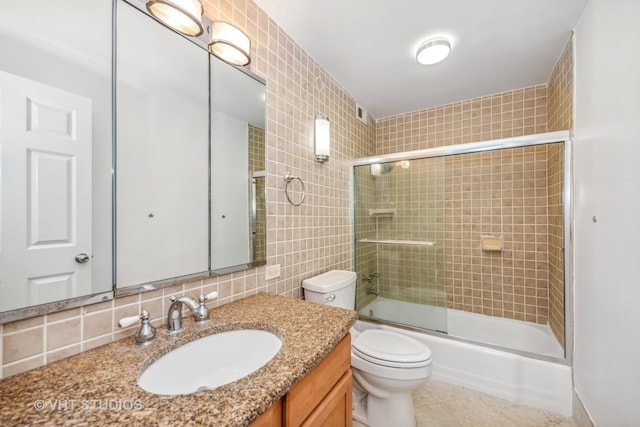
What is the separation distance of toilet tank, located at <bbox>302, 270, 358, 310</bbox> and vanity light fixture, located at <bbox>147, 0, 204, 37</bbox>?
4.72ft

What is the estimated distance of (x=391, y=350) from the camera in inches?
57.9

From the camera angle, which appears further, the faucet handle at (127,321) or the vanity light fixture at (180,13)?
the vanity light fixture at (180,13)

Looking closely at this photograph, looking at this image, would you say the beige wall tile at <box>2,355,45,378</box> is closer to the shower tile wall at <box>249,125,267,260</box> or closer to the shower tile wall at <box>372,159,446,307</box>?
the shower tile wall at <box>249,125,267,260</box>

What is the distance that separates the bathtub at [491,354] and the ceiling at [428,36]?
1985 millimetres

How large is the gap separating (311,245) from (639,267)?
1.53 m

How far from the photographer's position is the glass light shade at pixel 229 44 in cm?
112

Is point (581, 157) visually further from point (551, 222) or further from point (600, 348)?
point (600, 348)

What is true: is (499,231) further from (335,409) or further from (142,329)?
(142,329)

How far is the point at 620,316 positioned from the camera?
104 cm

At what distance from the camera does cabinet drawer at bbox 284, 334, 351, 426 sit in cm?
69

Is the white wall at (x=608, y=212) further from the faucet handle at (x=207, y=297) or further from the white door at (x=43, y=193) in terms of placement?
the white door at (x=43, y=193)

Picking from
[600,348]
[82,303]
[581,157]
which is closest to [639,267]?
[600,348]

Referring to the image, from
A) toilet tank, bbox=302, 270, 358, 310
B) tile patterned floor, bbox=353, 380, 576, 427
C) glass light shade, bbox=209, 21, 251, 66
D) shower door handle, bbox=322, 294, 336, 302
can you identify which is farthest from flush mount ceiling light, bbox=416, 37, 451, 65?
tile patterned floor, bbox=353, 380, 576, 427

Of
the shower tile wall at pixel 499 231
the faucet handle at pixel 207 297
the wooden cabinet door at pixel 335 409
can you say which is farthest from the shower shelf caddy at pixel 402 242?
the faucet handle at pixel 207 297
